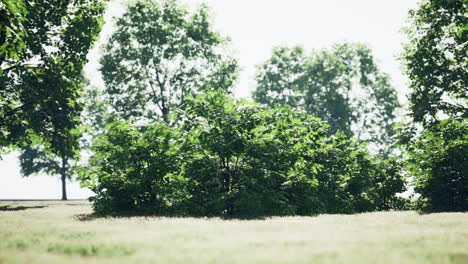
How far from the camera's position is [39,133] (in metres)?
26.2

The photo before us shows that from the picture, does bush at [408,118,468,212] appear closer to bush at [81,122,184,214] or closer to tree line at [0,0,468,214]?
tree line at [0,0,468,214]

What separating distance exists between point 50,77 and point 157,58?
15218mm

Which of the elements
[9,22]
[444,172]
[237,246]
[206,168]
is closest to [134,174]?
[206,168]

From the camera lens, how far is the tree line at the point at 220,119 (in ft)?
47.5

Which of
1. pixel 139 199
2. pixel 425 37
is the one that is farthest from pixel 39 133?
pixel 425 37

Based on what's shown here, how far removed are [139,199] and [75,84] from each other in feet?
48.3

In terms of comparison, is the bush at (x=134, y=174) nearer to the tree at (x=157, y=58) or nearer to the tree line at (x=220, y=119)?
the tree line at (x=220, y=119)

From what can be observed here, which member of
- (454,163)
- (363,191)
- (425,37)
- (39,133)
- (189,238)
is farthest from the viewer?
(425,37)

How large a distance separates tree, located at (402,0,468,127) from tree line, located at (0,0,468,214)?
0.31 ft

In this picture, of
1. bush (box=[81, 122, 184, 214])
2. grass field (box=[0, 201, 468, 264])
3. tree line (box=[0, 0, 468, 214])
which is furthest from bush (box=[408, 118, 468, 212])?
bush (box=[81, 122, 184, 214])

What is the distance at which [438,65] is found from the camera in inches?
1102

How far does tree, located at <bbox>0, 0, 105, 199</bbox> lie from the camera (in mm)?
25391

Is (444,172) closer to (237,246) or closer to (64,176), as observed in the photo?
(237,246)

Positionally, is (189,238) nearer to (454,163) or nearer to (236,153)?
(236,153)
